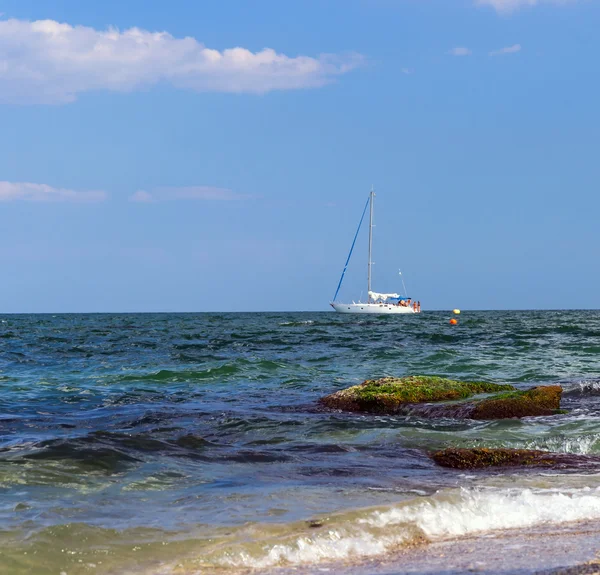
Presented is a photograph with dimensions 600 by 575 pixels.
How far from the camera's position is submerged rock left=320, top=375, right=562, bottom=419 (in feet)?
36.1

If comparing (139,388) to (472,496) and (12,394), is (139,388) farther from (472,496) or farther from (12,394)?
(472,496)

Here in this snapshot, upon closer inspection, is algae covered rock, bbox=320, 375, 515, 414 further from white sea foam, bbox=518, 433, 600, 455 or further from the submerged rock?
white sea foam, bbox=518, 433, 600, 455

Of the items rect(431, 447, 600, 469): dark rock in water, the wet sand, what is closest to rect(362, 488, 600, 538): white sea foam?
the wet sand

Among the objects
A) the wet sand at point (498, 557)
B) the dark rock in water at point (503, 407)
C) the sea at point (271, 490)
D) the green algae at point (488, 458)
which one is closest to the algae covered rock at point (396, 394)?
the dark rock in water at point (503, 407)

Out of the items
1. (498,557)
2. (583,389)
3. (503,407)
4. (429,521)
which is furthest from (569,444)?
(583,389)

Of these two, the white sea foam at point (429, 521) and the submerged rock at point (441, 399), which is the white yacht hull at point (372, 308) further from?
the white sea foam at point (429, 521)

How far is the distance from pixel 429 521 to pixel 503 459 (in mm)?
2528

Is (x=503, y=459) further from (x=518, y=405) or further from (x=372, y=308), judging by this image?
(x=372, y=308)

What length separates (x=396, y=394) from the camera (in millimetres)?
12250

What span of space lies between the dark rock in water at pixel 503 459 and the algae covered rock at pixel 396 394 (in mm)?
3816

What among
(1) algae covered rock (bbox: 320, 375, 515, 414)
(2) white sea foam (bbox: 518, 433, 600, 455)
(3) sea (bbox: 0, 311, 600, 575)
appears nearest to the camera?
(3) sea (bbox: 0, 311, 600, 575)

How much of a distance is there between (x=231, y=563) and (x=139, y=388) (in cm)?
1189

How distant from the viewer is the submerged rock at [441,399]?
11.0 m

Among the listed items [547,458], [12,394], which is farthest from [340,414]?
[12,394]
